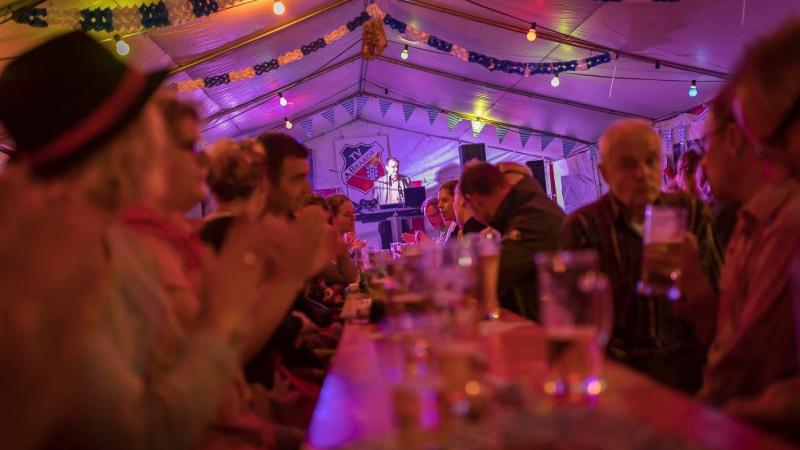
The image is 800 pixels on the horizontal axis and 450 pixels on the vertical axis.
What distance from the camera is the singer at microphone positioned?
14836mm

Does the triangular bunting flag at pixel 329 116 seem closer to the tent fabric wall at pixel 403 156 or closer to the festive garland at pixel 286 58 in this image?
the tent fabric wall at pixel 403 156

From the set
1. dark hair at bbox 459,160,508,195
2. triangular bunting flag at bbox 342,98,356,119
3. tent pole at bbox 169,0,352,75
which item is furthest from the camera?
triangular bunting flag at bbox 342,98,356,119

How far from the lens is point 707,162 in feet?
5.82

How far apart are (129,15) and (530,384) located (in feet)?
15.9

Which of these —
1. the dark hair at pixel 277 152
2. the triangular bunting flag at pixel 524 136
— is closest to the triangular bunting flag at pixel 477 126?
the triangular bunting flag at pixel 524 136

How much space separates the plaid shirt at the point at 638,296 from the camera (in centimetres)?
183

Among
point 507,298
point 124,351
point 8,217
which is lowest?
point 507,298

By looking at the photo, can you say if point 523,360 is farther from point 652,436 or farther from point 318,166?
point 318,166

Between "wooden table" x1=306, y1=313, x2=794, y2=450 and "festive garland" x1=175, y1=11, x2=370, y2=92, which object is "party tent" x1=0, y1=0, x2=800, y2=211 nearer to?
"festive garland" x1=175, y1=11, x2=370, y2=92

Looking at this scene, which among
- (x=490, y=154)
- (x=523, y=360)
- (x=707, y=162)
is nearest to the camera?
(x=523, y=360)

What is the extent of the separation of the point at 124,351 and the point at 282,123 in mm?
12015

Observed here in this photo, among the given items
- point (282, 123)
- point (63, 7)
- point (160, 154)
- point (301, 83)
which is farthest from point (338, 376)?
point (282, 123)

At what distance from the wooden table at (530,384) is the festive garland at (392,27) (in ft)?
21.4

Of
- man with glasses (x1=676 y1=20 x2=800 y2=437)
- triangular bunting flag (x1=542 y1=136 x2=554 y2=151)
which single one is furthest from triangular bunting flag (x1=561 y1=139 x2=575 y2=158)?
man with glasses (x1=676 y1=20 x2=800 y2=437)
